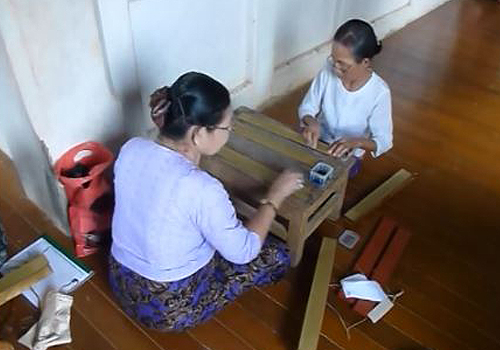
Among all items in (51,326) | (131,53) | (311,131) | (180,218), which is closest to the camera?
(180,218)

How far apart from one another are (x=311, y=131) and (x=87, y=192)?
766mm

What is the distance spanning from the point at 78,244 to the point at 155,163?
2.16ft

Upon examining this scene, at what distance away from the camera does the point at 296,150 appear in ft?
5.74

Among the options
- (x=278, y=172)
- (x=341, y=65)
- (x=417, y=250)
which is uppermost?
(x=341, y=65)

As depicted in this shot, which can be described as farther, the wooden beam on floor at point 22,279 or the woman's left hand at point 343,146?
the woman's left hand at point 343,146

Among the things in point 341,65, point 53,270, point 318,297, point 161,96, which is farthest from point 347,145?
point 53,270

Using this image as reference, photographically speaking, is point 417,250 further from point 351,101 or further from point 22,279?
point 22,279

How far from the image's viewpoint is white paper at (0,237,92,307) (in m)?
1.60

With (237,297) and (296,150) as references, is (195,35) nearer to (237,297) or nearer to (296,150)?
(296,150)

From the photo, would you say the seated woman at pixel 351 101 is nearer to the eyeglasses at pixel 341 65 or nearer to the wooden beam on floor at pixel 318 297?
the eyeglasses at pixel 341 65

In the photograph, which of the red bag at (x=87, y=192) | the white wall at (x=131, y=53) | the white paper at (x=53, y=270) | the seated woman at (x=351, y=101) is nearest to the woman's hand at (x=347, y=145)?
the seated woman at (x=351, y=101)

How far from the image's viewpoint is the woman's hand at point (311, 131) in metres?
1.81

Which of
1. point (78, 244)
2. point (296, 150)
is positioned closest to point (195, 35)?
point (296, 150)

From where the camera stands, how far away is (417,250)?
1.79 metres
